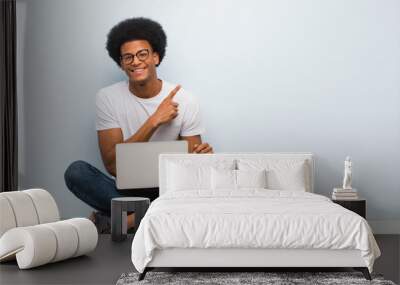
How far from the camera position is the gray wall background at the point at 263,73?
777 cm

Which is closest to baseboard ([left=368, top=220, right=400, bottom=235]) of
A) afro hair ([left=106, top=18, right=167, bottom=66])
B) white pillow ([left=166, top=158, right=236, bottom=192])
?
white pillow ([left=166, top=158, right=236, bottom=192])

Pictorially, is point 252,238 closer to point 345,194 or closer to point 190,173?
point 190,173

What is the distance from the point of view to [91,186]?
7.87m

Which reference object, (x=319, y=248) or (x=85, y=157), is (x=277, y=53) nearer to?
(x=85, y=157)

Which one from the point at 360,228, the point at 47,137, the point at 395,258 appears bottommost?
the point at 395,258

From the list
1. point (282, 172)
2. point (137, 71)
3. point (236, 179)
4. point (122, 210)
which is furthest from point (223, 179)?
point (137, 71)

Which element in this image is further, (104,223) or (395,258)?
(104,223)

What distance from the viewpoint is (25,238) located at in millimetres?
5602

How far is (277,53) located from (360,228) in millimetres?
3043

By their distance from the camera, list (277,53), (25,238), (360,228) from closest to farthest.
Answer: (360,228), (25,238), (277,53)

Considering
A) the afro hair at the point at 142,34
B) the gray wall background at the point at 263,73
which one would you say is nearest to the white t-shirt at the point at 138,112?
the gray wall background at the point at 263,73

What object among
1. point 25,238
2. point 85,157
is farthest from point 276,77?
point 25,238

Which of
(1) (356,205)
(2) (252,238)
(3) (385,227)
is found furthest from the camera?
(3) (385,227)

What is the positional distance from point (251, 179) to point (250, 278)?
5.85 feet
